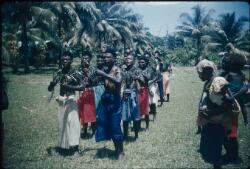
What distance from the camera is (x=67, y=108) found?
6.65 metres

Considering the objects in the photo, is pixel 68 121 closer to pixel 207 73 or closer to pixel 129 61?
pixel 129 61

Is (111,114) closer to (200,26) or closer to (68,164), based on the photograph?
(68,164)

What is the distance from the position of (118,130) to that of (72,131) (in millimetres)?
988

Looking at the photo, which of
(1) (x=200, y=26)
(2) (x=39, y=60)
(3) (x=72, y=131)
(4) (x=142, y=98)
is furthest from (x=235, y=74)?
(1) (x=200, y=26)

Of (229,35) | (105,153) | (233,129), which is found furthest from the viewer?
(229,35)

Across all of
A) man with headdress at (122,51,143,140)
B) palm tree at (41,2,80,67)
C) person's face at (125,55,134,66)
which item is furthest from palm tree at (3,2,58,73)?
man with headdress at (122,51,143,140)

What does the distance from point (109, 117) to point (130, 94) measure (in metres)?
1.30

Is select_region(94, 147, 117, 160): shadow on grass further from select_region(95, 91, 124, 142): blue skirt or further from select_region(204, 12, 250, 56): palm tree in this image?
select_region(204, 12, 250, 56): palm tree

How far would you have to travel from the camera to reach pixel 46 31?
3241cm

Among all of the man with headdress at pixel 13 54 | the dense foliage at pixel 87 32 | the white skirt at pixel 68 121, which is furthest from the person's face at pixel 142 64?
the man with headdress at pixel 13 54

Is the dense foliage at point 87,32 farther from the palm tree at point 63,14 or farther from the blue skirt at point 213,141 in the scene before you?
the blue skirt at point 213,141

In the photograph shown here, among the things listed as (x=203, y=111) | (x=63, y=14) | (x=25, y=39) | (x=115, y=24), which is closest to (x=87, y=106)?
Result: (x=203, y=111)

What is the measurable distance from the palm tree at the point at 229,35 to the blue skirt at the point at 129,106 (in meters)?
36.3

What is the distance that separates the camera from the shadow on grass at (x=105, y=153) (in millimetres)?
6730
